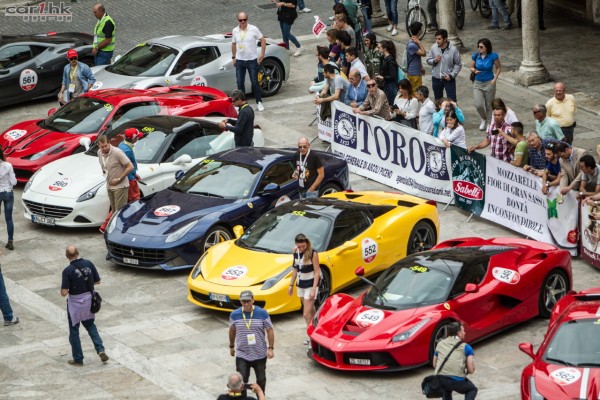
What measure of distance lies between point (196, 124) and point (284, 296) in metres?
6.04

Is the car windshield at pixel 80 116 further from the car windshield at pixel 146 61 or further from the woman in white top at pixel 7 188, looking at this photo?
A: the woman in white top at pixel 7 188

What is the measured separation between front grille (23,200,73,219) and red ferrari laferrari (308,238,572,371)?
6089 millimetres

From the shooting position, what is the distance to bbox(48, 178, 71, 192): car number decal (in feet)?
67.4

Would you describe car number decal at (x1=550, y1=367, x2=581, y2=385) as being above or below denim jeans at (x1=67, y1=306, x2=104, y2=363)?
above

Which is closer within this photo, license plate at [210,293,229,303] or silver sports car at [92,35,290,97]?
license plate at [210,293,229,303]

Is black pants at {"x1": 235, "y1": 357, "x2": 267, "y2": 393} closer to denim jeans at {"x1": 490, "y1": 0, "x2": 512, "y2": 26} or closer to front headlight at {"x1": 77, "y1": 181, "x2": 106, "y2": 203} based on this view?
front headlight at {"x1": 77, "y1": 181, "x2": 106, "y2": 203}

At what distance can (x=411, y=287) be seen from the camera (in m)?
15.4

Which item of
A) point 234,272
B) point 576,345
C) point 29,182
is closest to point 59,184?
point 29,182

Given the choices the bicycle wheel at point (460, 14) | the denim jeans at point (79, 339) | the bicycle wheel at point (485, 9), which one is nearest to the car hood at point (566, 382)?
the denim jeans at point (79, 339)

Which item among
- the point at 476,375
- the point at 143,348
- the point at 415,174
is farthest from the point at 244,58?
the point at 476,375

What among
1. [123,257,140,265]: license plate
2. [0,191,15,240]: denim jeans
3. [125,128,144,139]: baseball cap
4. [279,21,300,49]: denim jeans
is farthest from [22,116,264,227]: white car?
[279,21,300,49]: denim jeans

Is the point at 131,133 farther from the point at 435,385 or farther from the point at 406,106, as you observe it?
the point at 435,385

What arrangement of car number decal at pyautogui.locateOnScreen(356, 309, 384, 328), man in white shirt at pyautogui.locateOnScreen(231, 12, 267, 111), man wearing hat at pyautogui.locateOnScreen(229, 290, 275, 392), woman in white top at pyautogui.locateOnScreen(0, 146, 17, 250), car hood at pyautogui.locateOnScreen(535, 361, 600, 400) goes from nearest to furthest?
car hood at pyautogui.locateOnScreen(535, 361, 600, 400), man wearing hat at pyautogui.locateOnScreen(229, 290, 275, 392), car number decal at pyautogui.locateOnScreen(356, 309, 384, 328), woman in white top at pyautogui.locateOnScreen(0, 146, 17, 250), man in white shirt at pyautogui.locateOnScreen(231, 12, 267, 111)

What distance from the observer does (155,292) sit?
18062mm
